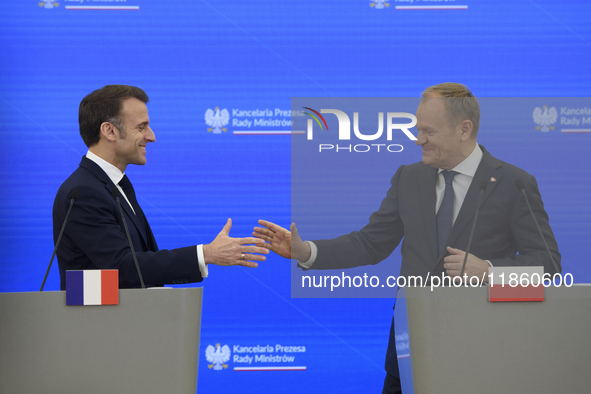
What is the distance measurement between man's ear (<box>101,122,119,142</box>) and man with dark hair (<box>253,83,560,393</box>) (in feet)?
3.22

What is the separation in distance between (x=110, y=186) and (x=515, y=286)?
1.49m

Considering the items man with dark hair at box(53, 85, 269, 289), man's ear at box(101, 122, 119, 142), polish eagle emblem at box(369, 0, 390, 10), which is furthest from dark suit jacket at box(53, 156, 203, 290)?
polish eagle emblem at box(369, 0, 390, 10)

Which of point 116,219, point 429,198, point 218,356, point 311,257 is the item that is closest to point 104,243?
point 116,219

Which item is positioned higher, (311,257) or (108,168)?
(108,168)

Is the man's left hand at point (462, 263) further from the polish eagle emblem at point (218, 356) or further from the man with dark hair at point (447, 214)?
the polish eagle emblem at point (218, 356)

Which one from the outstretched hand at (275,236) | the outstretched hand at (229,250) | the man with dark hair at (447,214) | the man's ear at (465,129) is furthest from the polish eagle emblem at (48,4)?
the man's ear at (465,129)

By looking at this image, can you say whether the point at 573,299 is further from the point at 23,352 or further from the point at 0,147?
the point at 0,147

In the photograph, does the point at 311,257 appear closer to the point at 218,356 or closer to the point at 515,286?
the point at 515,286

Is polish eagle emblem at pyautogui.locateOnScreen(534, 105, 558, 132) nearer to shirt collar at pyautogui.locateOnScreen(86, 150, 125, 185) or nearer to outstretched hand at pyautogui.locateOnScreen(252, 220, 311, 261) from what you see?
outstretched hand at pyautogui.locateOnScreen(252, 220, 311, 261)

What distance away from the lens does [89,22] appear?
120 inches

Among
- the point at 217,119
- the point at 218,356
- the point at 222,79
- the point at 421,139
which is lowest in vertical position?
the point at 218,356

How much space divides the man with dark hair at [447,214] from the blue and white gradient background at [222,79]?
1.29 m

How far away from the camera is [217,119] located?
120 inches

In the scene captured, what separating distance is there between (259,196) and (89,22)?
138 centimetres
